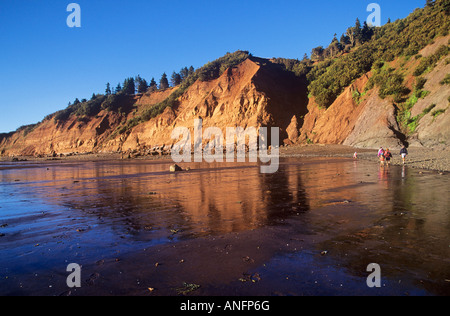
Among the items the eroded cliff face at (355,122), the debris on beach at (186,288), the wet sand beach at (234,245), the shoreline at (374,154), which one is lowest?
the debris on beach at (186,288)

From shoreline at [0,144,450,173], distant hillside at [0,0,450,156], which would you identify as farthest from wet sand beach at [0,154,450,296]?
distant hillside at [0,0,450,156]

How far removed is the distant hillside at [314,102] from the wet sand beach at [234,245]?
2472 cm

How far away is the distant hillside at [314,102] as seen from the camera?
32.5 metres

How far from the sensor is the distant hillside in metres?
32.5

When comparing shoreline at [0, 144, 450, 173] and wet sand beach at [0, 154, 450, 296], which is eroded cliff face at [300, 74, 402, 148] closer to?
shoreline at [0, 144, 450, 173]

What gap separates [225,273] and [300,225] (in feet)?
9.64

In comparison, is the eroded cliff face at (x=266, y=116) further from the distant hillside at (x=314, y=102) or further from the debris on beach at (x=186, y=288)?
the debris on beach at (x=186, y=288)

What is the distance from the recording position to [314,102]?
167ft

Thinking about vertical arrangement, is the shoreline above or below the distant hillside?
below

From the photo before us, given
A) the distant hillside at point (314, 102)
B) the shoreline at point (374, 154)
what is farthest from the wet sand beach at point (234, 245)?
the distant hillside at point (314, 102)

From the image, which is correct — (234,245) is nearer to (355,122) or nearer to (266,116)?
(355,122)

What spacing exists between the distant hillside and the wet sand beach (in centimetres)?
2472

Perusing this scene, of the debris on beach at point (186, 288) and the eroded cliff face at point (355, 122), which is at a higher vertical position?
the eroded cliff face at point (355, 122)
